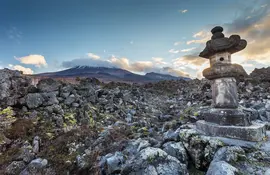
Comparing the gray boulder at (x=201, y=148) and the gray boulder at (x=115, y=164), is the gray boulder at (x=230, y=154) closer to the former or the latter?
the gray boulder at (x=201, y=148)

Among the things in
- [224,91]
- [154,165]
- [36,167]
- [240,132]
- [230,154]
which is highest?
[224,91]

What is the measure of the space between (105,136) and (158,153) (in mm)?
3584

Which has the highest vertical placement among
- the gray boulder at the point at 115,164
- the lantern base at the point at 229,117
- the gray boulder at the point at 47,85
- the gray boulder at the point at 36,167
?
the gray boulder at the point at 47,85

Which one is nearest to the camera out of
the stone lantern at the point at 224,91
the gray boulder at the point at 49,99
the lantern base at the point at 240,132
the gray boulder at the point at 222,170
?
the gray boulder at the point at 222,170

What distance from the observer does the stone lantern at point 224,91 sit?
4.30m

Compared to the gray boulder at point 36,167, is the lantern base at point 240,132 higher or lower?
higher

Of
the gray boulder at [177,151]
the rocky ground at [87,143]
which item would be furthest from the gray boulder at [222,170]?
the gray boulder at [177,151]

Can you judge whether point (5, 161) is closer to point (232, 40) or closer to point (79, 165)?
point (79, 165)

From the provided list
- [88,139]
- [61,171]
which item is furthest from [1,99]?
[61,171]

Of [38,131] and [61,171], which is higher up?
[38,131]

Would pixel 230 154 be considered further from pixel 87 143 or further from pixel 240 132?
pixel 87 143

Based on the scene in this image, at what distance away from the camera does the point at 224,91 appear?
476 centimetres

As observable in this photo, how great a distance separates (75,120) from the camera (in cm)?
837

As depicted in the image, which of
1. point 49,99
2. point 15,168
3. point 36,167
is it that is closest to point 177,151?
point 36,167
